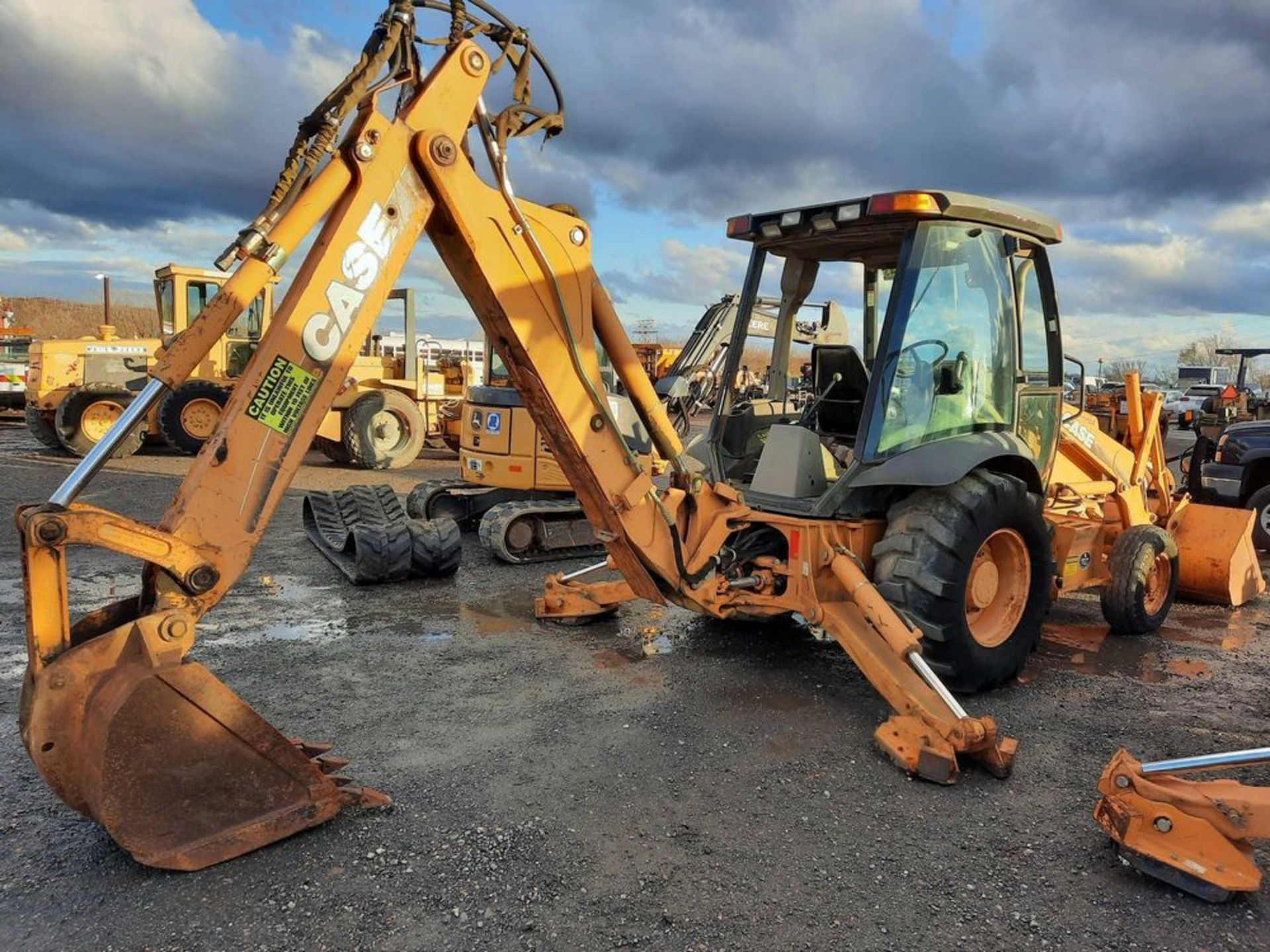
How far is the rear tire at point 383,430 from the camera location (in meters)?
14.3

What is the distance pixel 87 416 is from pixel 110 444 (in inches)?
526

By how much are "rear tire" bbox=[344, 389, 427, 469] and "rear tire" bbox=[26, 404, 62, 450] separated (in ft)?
15.5

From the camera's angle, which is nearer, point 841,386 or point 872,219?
point 872,219

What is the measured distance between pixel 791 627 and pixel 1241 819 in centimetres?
316

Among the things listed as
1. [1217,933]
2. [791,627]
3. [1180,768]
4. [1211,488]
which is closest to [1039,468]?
[791,627]

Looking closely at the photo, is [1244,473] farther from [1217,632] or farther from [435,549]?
[435,549]

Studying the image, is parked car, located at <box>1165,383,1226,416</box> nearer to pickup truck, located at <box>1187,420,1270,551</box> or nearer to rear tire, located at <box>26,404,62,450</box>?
pickup truck, located at <box>1187,420,1270,551</box>

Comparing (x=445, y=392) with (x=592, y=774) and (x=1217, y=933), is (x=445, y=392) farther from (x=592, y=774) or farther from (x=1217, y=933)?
(x=1217, y=933)

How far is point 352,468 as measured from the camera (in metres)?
14.6

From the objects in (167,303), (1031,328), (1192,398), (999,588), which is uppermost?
(167,303)

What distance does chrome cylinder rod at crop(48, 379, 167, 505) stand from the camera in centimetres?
287

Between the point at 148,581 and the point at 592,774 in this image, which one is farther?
the point at 592,774

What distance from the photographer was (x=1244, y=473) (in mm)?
9336

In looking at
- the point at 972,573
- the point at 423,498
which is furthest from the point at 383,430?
the point at 972,573
